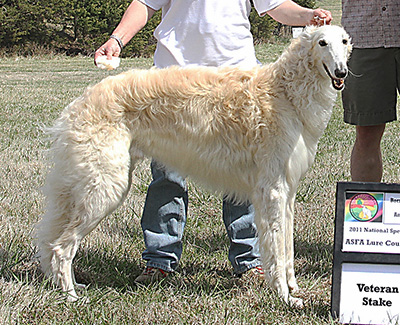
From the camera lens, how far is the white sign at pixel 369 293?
8.80 feet

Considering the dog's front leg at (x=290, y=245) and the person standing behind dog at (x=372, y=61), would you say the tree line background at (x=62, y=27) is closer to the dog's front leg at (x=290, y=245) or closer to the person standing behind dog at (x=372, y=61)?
the person standing behind dog at (x=372, y=61)

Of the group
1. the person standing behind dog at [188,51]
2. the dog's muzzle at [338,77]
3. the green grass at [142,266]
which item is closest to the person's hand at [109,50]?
the person standing behind dog at [188,51]

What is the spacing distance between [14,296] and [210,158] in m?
1.33

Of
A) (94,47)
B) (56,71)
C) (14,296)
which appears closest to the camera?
(14,296)

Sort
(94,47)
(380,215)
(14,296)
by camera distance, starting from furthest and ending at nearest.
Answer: (94,47), (14,296), (380,215)

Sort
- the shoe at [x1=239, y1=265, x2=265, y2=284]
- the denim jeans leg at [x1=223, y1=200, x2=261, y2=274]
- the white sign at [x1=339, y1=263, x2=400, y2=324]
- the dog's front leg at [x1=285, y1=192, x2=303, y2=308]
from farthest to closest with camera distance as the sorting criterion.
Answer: the denim jeans leg at [x1=223, y1=200, x2=261, y2=274]
the shoe at [x1=239, y1=265, x2=265, y2=284]
the dog's front leg at [x1=285, y1=192, x2=303, y2=308]
the white sign at [x1=339, y1=263, x2=400, y2=324]

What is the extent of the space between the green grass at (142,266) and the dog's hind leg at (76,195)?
15 centimetres

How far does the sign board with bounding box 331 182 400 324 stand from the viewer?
106 inches

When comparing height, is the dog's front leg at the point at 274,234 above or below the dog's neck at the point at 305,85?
below

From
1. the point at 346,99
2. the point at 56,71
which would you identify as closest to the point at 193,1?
the point at 346,99

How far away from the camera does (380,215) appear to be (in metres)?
2.72

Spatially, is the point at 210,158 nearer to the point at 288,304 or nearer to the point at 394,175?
the point at 288,304

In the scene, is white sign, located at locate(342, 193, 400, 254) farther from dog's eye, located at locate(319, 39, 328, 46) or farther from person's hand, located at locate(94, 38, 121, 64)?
person's hand, located at locate(94, 38, 121, 64)

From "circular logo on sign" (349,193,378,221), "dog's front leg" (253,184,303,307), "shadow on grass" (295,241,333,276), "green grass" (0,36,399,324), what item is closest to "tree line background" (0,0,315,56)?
"green grass" (0,36,399,324)
